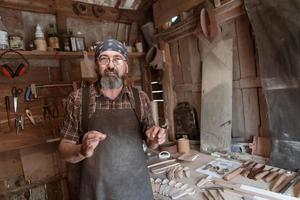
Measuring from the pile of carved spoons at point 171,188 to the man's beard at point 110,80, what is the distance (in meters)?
0.72

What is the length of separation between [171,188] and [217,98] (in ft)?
2.97

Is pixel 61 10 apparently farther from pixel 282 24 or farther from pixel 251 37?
pixel 282 24

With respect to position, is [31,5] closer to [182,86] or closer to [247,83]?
[182,86]

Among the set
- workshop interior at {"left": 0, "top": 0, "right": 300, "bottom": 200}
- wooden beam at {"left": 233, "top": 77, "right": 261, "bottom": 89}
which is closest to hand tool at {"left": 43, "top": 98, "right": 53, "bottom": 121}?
workshop interior at {"left": 0, "top": 0, "right": 300, "bottom": 200}

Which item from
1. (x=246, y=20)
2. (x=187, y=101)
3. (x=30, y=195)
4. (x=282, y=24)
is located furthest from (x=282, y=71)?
(x=30, y=195)

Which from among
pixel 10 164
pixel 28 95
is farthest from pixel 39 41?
pixel 10 164

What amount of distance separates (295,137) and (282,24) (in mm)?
723

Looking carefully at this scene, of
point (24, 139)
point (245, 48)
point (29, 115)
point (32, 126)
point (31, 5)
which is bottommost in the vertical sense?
point (24, 139)

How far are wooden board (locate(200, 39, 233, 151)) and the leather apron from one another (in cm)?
100

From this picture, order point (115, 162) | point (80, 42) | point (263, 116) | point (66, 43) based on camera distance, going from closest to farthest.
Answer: point (115, 162) → point (263, 116) → point (66, 43) → point (80, 42)

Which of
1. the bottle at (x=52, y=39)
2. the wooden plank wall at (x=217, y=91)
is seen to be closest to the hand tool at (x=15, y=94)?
the bottle at (x=52, y=39)

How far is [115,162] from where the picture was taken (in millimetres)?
1093

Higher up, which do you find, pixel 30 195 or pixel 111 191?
pixel 111 191

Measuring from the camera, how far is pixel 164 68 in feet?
8.29
